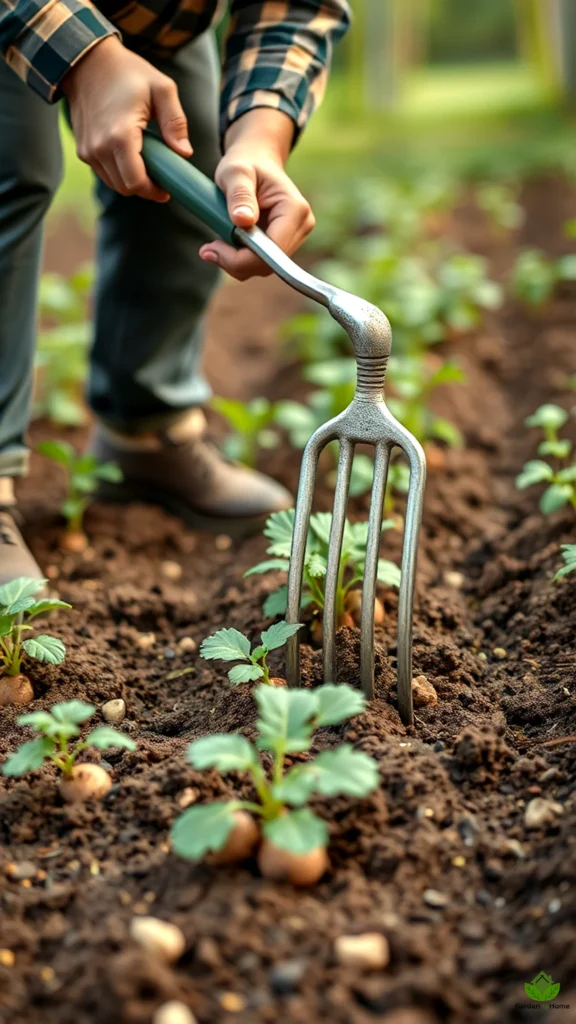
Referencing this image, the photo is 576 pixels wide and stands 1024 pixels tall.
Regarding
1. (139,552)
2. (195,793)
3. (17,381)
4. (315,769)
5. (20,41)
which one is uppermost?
(20,41)

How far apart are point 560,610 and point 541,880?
0.72m

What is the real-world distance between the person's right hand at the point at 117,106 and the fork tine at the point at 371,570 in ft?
2.06

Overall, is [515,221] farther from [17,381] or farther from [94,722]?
[94,722]

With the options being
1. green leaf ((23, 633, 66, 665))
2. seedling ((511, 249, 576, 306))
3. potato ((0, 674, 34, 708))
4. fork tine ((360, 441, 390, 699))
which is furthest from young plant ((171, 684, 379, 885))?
seedling ((511, 249, 576, 306))

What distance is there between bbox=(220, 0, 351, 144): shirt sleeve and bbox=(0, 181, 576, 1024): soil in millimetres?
898

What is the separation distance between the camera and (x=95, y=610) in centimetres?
205

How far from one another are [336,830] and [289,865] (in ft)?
0.34

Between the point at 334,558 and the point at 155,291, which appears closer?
the point at 334,558

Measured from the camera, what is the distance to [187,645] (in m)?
2.00

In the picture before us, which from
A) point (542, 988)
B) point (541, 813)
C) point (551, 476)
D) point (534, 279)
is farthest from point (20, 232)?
point (534, 279)

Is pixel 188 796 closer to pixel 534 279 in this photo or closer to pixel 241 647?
pixel 241 647

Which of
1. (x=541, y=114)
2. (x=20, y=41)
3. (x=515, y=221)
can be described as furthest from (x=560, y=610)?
(x=541, y=114)

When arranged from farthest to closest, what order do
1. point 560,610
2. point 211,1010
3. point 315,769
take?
point 560,610 < point 315,769 < point 211,1010

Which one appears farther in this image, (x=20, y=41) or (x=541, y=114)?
(x=541, y=114)
